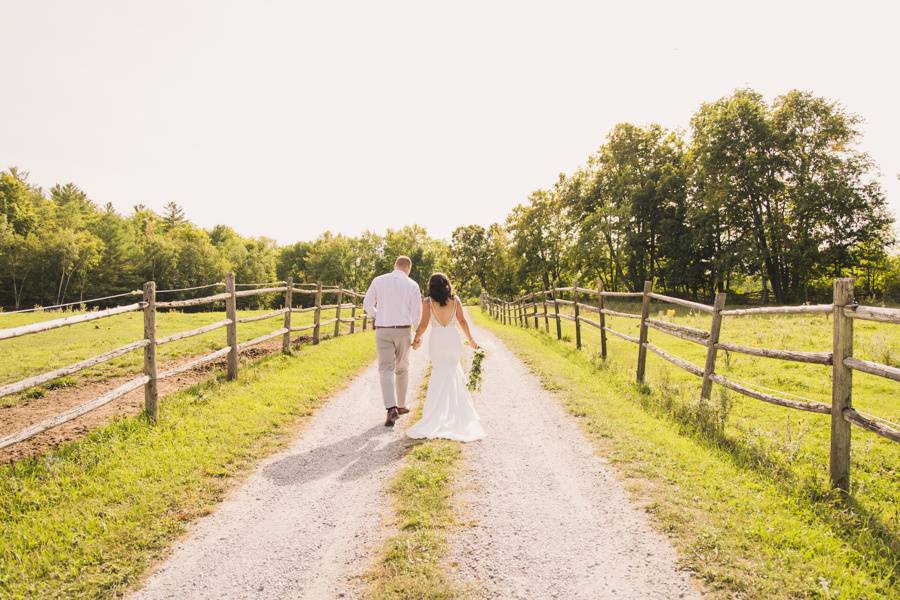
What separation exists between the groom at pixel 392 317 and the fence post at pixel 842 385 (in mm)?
4746

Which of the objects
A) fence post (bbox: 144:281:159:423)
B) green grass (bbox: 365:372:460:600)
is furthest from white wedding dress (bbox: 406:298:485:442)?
fence post (bbox: 144:281:159:423)

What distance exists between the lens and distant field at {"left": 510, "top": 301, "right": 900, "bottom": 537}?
499 cm

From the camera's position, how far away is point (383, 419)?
688cm

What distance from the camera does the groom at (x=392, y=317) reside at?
6.61 meters

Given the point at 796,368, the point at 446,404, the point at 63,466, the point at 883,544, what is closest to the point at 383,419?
the point at 446,404

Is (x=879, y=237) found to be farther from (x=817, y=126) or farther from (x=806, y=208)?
(x=817, y=126)

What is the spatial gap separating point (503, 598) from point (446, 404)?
138 inches

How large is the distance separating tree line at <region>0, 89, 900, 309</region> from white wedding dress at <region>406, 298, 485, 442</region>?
30.2 metres

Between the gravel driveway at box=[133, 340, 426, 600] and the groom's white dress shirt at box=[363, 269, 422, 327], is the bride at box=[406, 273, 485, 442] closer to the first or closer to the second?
the groom's white dress shirt at box=[363, 269, 422, 327]

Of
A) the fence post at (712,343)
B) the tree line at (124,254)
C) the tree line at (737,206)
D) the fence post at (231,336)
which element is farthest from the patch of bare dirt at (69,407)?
the tree line at (124,254)

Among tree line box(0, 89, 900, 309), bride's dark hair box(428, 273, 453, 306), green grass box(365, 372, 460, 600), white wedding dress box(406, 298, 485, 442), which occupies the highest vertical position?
tree line box(0, 89, 900, 309)

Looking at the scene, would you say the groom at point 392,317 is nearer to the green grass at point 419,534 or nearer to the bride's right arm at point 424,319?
the bride's right arm at point 424,319

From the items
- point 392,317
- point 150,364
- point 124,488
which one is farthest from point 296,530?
point 150,364

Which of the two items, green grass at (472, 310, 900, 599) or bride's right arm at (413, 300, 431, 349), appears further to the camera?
bride's right arm at (413, 300, 431, 349)
